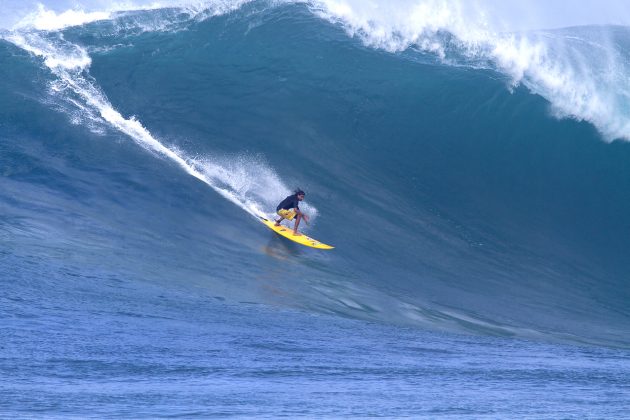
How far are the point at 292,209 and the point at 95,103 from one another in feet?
20.9

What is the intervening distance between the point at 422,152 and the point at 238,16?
758cm

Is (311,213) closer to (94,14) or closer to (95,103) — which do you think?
(95,103)

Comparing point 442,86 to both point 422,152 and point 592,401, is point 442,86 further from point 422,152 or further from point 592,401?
point 592,401

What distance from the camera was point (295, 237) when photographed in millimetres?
15695

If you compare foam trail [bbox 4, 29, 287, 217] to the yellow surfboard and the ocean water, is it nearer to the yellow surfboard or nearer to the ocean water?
the ocean water

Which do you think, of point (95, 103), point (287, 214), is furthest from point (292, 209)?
point (95, 103)

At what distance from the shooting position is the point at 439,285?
1439 centimetres

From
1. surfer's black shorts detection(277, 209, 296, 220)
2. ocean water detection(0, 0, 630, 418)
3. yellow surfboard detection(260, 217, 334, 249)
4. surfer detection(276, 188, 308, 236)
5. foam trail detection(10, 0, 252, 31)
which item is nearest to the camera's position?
ocean water detection(0, 0, 630, 418)

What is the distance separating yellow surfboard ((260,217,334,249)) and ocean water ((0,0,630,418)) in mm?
192

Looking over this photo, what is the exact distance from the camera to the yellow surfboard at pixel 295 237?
1544 cm

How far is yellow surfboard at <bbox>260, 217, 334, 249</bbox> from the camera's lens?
15.4m

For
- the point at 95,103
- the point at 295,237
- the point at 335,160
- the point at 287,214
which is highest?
the point at 95,103

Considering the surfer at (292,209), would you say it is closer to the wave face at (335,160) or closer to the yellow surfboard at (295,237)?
the yellow surfboard at (295,237)

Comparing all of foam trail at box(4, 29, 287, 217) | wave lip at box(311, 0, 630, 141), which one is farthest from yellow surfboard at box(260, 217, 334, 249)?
wave lip at box(311, 0, 630, 141)
